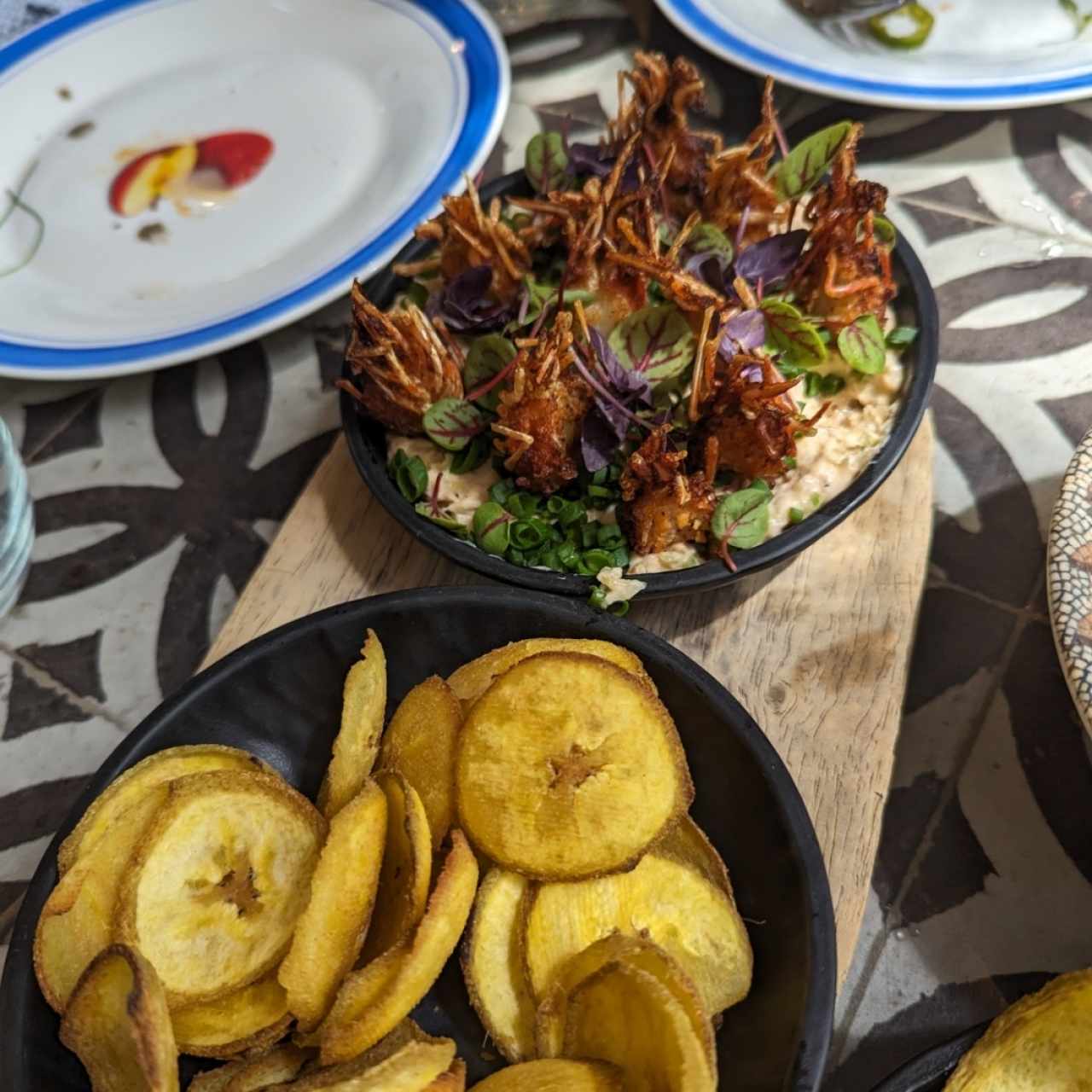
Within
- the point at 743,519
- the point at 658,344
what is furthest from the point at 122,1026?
the point at 658,344

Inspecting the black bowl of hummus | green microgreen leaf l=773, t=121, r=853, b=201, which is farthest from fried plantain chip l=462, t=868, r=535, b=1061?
green microgreen leaf l=773, t=121, r=853, b=201

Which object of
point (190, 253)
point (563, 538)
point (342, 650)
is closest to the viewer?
point (342, 650)

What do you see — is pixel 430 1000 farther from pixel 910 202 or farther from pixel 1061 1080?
pixel 910 202

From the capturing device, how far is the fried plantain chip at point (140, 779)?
25.9 inches

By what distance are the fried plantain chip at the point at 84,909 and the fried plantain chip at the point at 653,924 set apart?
0.84 feet

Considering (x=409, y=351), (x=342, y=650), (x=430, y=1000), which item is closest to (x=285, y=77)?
(x=409, y=351)

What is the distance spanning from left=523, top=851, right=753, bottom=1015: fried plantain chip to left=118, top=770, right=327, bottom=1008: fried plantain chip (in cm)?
15

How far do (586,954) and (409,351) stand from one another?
54cm

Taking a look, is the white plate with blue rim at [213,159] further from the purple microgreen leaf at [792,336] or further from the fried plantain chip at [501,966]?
the fried plantain chip at [501,966]

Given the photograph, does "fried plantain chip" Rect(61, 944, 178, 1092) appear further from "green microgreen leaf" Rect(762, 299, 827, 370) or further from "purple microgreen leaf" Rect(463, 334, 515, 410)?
"green microgreen leaf" Rect(762, 299, 827, 370)

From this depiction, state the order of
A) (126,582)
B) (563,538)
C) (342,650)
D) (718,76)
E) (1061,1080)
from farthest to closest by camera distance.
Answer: (718,76) → (126,582) → (563,538) → (342,650) → (1061,1080)

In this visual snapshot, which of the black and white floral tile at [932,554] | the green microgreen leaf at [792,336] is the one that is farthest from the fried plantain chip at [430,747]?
the green microgreen leaf at [792,336]

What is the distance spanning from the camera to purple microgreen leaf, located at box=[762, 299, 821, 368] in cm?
91

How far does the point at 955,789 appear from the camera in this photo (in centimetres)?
85
